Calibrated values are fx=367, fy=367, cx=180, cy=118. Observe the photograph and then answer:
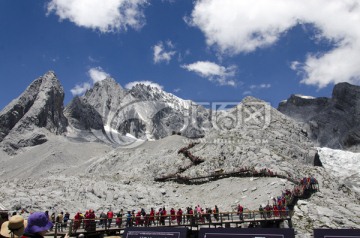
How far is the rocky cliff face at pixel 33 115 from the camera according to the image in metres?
151

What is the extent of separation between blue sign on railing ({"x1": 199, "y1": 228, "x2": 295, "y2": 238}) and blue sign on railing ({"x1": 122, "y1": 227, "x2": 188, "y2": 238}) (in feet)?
1.80

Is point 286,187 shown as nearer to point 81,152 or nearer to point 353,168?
point 353,168

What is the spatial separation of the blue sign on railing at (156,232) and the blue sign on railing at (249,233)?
0.55 metres

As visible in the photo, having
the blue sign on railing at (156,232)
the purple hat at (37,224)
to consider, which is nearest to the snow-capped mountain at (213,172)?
the blue sign on railing at (156,232)

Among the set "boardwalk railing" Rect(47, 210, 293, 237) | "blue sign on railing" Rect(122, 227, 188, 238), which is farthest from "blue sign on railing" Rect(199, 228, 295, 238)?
"boardwalk railing" Rect(47, 210, 293, 237)

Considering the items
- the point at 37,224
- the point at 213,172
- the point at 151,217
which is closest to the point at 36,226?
the point at 37,224

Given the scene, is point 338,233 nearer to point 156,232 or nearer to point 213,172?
point 156,232

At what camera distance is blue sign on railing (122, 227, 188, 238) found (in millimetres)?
8025

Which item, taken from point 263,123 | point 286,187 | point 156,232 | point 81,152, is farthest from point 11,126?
point 156,232

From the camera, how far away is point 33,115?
160125 millimetres

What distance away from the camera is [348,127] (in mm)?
169125

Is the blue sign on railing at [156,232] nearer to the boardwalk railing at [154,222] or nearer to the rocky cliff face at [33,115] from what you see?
the boardwalk railing at [154,222]

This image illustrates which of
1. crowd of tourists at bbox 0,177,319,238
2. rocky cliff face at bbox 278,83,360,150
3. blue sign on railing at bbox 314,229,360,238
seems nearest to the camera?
blue sign on railing at bbox 314,229,360,238

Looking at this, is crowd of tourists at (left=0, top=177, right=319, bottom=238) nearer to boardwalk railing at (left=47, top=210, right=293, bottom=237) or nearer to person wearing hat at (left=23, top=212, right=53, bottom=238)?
boardwalk railing at (left=47, top=210, right=293, bottom=237)
